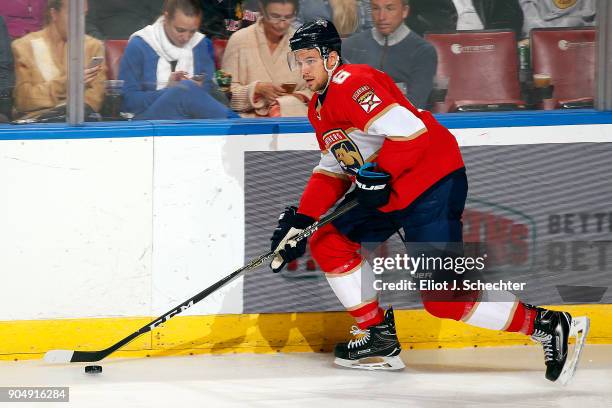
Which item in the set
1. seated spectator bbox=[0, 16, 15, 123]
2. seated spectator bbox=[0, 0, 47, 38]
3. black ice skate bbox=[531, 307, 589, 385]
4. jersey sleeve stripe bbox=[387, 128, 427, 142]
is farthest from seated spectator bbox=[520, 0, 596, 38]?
seated spectator bbox=[0, 16, 15, 123]

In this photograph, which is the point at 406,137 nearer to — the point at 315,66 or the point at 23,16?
the point at 315,66

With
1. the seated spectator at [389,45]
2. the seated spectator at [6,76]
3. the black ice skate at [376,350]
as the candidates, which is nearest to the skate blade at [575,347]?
the black ice skate at [376,350]

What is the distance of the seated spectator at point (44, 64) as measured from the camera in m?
4.26

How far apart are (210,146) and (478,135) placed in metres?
0.95

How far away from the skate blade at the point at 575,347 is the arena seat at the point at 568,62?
0.88 meters

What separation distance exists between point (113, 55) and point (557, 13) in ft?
5.27

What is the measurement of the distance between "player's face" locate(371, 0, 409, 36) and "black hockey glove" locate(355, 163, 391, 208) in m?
0.72

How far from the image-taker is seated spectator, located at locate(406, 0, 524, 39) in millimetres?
4375

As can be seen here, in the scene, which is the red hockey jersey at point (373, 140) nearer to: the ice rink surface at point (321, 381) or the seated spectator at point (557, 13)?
the ice rink surface at point (321, 381)

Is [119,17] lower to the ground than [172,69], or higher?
higher

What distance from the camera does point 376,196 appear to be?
12.5 ft

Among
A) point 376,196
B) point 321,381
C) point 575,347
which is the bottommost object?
point 321,381

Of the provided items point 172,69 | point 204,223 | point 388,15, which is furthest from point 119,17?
point 388,15

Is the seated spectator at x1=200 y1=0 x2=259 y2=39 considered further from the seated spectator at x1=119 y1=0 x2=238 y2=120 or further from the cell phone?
the cell phone
